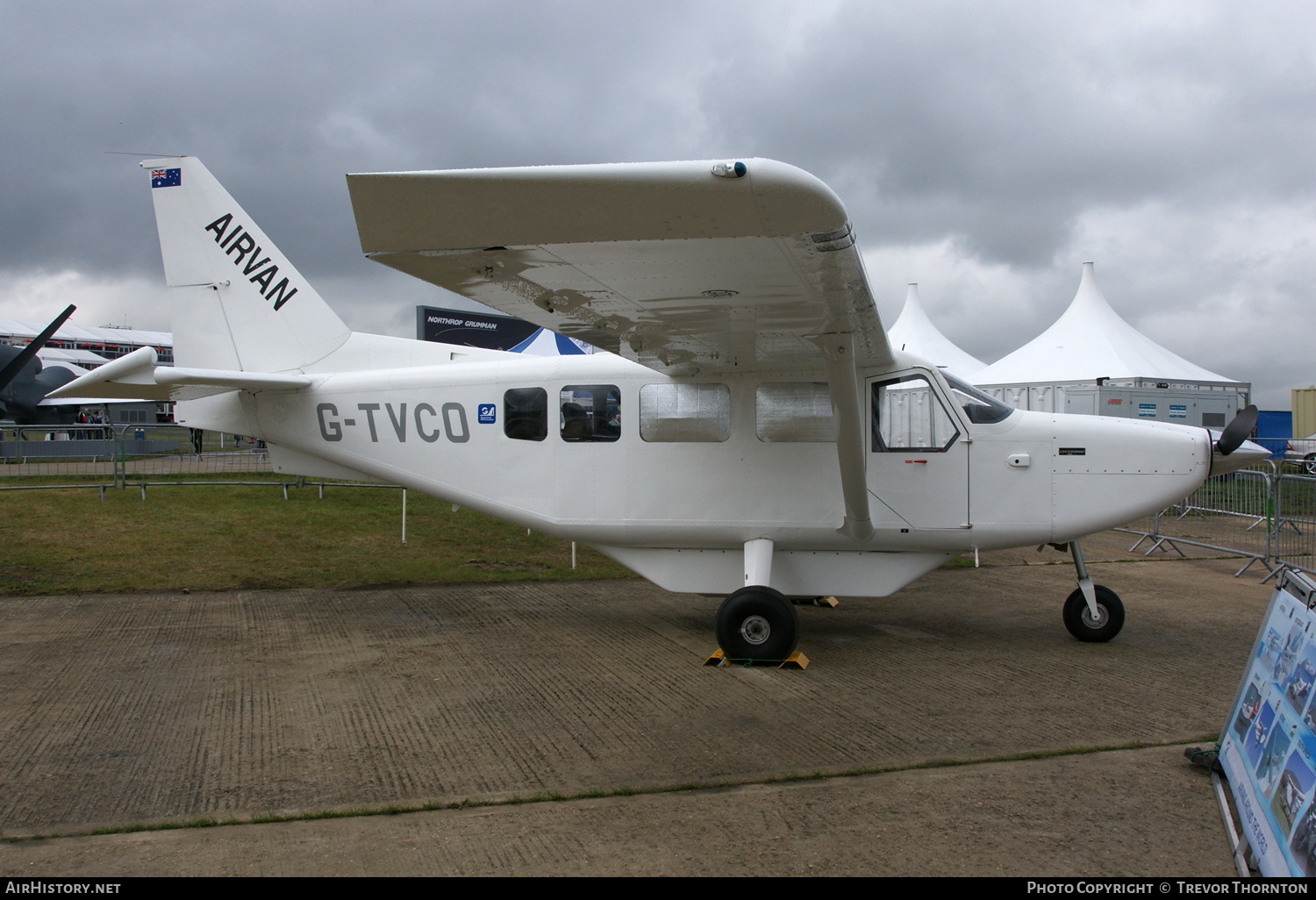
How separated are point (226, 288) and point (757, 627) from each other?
5.86 m

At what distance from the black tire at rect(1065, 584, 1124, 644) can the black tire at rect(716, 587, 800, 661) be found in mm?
2432

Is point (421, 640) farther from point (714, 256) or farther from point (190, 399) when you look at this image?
point (714, 256)

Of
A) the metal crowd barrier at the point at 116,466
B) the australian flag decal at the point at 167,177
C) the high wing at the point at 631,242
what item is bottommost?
the metal crowd barrier at the point at 116,466

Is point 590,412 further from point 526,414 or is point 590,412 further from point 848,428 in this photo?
point 848,428

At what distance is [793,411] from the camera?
255 inches

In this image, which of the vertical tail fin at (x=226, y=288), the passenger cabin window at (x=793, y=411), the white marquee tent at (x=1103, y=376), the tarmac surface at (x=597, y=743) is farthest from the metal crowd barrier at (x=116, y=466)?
the white marquee tent at (x=1103, y=376)

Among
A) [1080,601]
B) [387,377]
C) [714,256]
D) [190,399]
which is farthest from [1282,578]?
[190,399]

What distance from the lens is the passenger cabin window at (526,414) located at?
6.96 meters

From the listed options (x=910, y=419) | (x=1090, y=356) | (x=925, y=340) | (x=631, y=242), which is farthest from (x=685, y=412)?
(x=925, y=340)

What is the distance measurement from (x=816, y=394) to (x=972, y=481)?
1377 millimetres

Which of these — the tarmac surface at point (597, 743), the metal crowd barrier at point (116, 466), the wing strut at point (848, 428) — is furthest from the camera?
the metal crowd barrier at point (116, 466)

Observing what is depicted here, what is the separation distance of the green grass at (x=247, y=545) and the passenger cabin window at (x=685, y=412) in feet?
11.4

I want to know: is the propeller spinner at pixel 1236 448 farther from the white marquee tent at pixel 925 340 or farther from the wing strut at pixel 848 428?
the white marquee tent at pixel 925 340

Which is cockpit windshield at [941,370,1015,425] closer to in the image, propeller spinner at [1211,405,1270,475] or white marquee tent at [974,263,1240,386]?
propeller spinner at [1211,405,1270,475]
